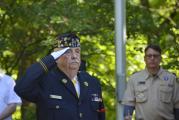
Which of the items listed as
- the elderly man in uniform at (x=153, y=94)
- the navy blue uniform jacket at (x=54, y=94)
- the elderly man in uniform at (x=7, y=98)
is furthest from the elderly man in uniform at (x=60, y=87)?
the elderly man in uniform at (x=153, y=94)

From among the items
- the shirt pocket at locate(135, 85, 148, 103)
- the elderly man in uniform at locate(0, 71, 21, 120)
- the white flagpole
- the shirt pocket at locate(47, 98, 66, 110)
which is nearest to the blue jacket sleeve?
the shirt pocket at locate(47, 98, 66, 110)

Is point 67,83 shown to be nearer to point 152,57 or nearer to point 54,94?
point 54,94

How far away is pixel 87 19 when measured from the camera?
26.8 feet

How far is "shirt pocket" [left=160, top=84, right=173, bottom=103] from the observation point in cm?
607

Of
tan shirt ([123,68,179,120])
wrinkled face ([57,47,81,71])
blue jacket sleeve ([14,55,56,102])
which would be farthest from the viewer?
tan shirt ([123,68,179,120])

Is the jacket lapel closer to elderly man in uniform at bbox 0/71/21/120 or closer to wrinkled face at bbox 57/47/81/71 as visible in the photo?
wrinkled face at bbox 57/47/81/71

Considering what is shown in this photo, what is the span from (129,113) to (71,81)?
2.04 metres

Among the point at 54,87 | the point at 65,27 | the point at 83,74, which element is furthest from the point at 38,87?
the point at 65,27

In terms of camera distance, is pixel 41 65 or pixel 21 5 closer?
pixel 41 65

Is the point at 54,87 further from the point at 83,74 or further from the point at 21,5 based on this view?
the point at 21,5

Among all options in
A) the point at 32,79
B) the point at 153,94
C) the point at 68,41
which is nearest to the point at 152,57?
the point at 153,94

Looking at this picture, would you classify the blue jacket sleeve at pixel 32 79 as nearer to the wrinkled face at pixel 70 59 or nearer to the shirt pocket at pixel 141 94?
the wrinkled face at pixel 70 59

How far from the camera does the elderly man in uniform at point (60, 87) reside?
13.0ft

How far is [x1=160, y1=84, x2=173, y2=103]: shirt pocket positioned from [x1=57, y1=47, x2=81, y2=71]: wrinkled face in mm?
2222
